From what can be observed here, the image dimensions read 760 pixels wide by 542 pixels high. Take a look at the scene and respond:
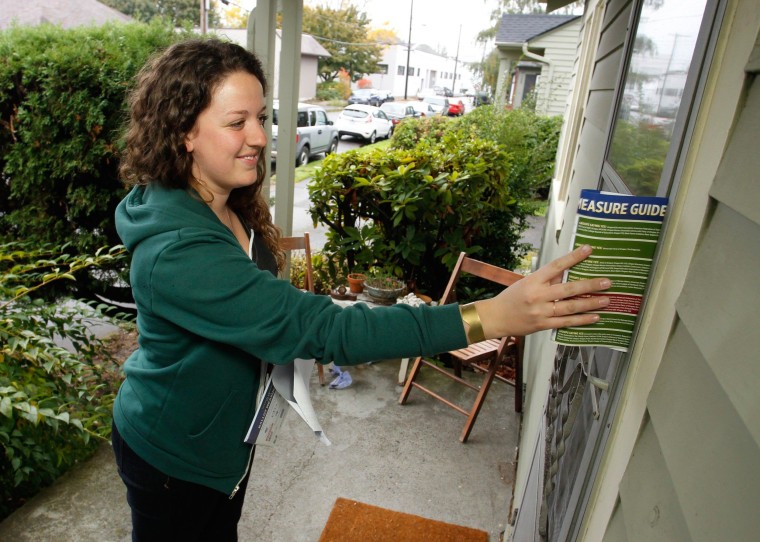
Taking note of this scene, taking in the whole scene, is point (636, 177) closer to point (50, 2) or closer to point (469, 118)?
point (469, 118)

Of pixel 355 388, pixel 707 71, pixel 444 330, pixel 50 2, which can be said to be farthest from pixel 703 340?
pixel 50 2

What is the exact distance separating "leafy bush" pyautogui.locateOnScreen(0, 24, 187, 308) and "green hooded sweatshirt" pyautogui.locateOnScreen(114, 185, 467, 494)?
3.09 meters

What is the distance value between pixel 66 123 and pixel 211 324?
11.8 feet

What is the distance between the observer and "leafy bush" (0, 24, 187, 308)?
395 centimetres

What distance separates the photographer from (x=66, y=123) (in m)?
3.95

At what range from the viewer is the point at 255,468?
10.1ft

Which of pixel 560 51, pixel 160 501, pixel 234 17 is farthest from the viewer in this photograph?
pixel 234 17

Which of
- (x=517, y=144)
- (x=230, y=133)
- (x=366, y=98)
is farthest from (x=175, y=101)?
(x=366, y=98)

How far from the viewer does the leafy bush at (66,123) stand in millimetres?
3945

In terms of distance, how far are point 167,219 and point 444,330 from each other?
26.5 inches

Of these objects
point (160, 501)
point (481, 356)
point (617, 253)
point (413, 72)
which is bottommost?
point (481, 356)

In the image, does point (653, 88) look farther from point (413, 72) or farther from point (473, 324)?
point (413, 72)

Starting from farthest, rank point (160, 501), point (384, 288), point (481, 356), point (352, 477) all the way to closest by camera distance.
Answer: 1. point (384, 288)
2. point (481, 356)
3. point (352, 477)
4. point (160, 501)

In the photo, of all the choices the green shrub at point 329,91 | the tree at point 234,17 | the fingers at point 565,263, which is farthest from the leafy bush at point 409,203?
the tree at point 234,17
